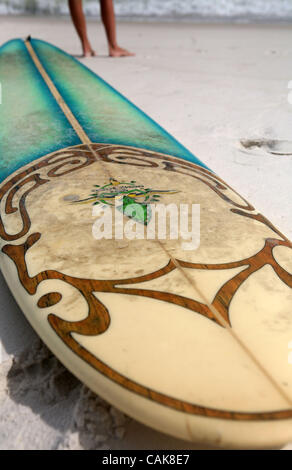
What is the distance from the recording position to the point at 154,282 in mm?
1146

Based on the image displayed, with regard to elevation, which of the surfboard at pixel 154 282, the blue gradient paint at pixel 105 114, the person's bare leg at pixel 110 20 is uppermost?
the person's bare leg at pixel 110 20

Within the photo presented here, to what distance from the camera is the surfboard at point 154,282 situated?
2.89 ft

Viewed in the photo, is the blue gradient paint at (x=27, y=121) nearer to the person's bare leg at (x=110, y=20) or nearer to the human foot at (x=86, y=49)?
the person's bare leg at (x=110, y=20)

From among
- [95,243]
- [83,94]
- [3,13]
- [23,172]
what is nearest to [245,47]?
[83,94]

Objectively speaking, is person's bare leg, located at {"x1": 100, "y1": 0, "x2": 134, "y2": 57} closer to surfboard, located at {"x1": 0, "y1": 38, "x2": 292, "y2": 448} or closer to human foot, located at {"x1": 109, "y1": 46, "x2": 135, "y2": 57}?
human foot, located at {"x1": 109, "y1": 46, "x2": 135, "y2": 57}

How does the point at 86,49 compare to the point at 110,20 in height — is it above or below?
below

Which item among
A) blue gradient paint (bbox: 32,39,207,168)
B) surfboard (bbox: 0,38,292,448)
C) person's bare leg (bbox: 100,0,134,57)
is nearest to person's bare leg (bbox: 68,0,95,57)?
person's bare leg (bbox: 100,0,134,57)

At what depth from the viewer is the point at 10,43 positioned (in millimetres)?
3715

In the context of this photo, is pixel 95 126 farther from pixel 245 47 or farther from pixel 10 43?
pixel 245 47

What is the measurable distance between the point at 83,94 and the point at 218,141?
2.93ft

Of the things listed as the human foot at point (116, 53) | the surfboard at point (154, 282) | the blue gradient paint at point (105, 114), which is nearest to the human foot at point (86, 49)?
the human foot at point (116, 53)

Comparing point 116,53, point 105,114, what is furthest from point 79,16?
point 105,114

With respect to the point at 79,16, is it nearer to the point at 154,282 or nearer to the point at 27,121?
the point at 27,121

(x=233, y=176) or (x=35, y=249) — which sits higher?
(x=35, y=249)
